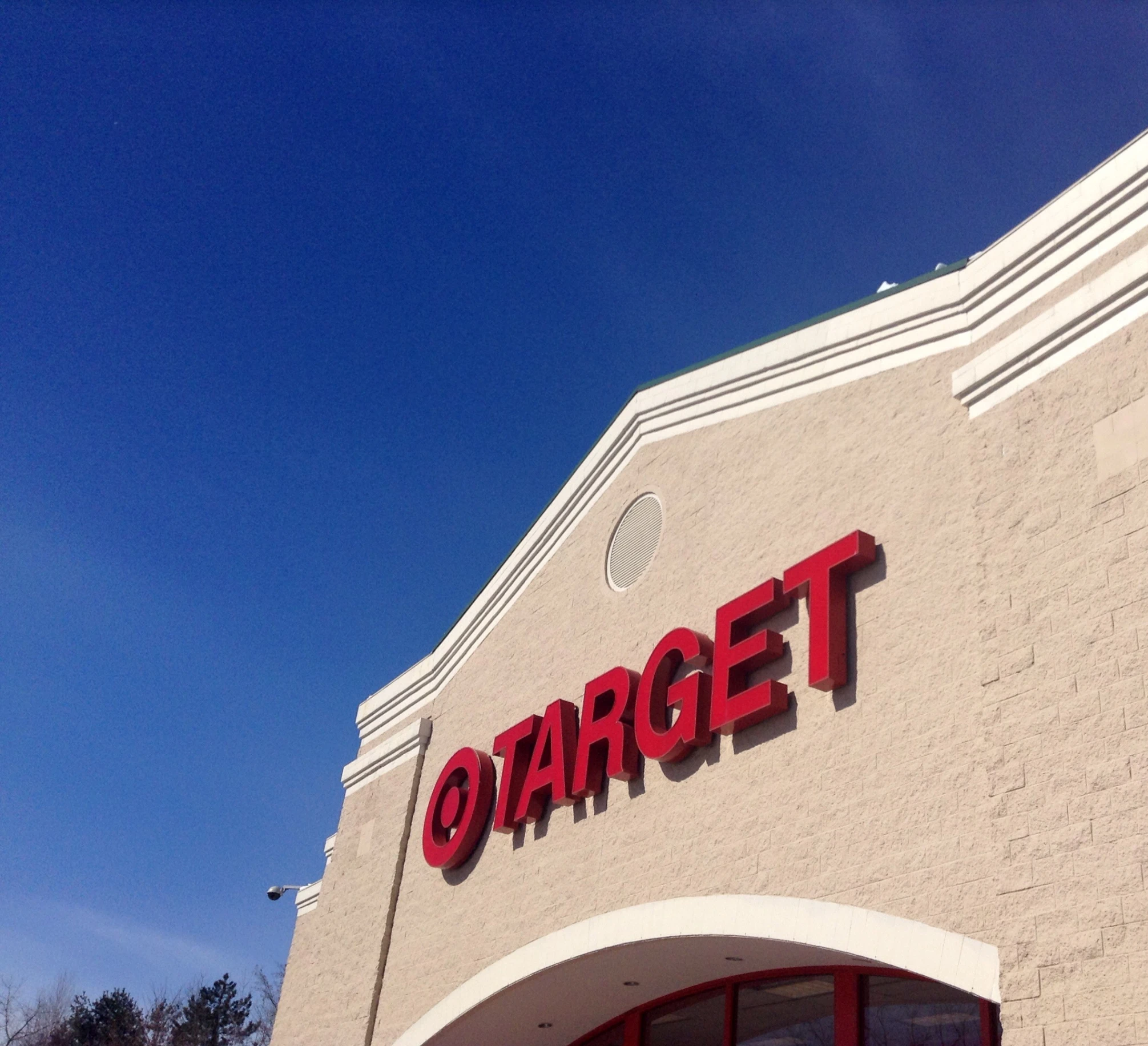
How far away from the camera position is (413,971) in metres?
Answer: 16.0

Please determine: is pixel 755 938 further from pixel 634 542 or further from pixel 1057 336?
pixel 634 542

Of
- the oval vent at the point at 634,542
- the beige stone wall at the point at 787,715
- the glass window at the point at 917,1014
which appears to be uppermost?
the oval vent at the point at 634,542

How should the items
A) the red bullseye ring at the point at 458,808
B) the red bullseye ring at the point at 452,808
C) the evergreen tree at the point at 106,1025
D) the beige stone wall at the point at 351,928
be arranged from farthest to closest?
the evergreen tree at the point at 106,1025 → the beige stone wall at the point at 351,928 → the red bullseye ring at the point at 452,808 → the red bullseye ring at the point at 458,808

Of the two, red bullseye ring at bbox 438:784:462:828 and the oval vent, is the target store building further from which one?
red bullseye ring at bbox 438:784:462:828

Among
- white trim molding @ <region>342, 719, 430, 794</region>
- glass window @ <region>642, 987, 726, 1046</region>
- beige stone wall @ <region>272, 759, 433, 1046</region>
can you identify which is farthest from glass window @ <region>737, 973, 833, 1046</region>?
white trim molding @ <region>342, 719, 430, 794</region>

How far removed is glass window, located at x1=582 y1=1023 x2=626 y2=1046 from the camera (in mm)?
14930

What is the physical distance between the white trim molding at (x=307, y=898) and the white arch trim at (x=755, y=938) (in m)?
6.16

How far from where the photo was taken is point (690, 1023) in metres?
13.8

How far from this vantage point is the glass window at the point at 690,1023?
43.8 feet

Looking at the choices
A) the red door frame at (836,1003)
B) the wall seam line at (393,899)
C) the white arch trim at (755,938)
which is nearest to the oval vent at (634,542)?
the white arch trim at (755,938)

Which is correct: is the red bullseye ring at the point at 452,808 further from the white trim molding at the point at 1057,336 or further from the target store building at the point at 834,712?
the white trim molding at the point at 1057,336

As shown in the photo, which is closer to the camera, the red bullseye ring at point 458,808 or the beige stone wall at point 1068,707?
the beige stone wall at point 1068,707

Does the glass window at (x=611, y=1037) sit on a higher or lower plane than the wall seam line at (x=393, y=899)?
lower

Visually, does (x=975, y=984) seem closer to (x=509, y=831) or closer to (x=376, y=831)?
(x=509, y=831)
